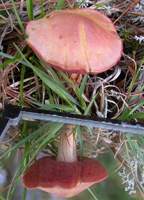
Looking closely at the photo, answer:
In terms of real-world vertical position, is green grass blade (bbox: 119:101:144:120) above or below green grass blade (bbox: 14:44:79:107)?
below

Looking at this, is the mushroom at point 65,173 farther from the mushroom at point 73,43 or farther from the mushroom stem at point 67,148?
the mushroom at point 73,43

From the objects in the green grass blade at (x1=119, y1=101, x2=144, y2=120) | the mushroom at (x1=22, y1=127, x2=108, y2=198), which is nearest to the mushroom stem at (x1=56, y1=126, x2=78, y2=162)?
the mushroom at (x1=22, y1=127, x2=108, y2=198)

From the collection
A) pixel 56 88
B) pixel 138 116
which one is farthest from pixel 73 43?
pixel 138 116

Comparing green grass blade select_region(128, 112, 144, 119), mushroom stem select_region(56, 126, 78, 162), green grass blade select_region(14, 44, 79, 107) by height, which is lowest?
mushroom stem select_region(56, 126, 78, 162)

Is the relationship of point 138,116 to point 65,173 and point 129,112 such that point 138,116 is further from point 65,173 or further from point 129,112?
point 65,173

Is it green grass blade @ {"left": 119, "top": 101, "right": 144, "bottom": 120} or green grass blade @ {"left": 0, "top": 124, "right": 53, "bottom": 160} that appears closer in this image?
green grass blade @ {"left": 0, "top": 124, "right": 53, "bottom": 160}

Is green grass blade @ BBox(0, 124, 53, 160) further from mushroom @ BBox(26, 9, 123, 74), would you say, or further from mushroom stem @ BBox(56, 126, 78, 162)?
mushroom @ BBox(26, 9, 123, 74)

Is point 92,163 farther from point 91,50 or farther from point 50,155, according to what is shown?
point 91,50
